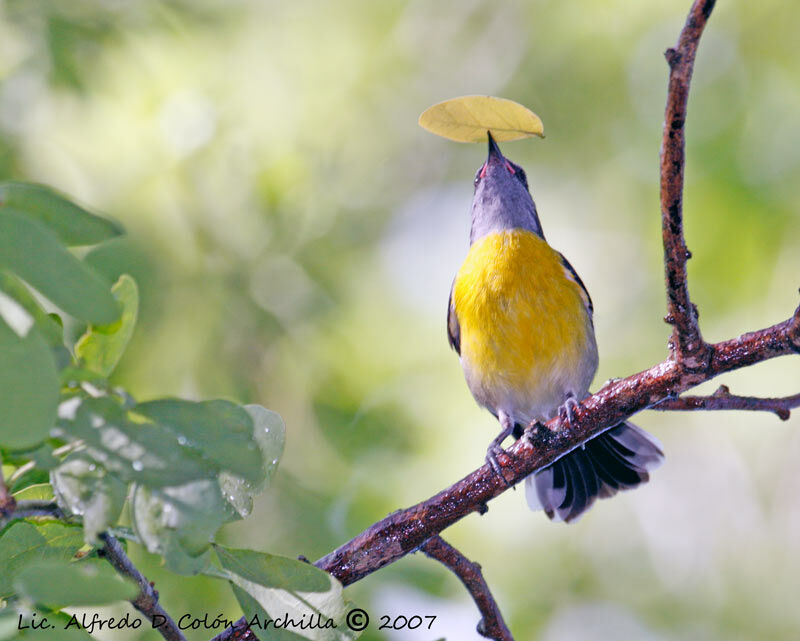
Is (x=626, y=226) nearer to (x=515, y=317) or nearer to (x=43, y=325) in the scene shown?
(x=515, y=317)

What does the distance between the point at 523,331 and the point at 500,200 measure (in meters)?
1.28

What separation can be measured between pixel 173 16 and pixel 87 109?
111 centimetres

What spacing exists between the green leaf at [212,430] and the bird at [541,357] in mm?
3211

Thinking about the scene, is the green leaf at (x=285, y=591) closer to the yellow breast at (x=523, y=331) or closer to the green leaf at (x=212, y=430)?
the green leaf at (x=212, y=430)

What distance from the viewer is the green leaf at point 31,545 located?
1897 mm

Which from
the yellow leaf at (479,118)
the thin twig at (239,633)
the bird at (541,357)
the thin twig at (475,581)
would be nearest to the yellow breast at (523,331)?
the bird at (541,357)

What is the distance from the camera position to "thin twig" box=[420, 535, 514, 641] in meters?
2.80

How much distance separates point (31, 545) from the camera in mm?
1964

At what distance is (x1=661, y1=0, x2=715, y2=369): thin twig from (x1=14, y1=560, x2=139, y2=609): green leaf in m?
1.62

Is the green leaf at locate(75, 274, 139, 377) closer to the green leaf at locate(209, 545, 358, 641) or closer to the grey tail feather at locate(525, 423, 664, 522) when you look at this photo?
the green leaf at locate(209, 545, 358, 641)

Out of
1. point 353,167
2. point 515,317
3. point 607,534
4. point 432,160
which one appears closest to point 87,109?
point 353,167

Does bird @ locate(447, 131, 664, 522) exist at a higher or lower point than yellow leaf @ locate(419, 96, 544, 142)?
higher

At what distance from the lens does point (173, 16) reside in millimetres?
6891

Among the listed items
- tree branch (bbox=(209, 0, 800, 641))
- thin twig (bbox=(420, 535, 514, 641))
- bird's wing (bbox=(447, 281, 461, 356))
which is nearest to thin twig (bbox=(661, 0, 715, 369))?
tree branch (bbox=(209, 0, 800, 641))
